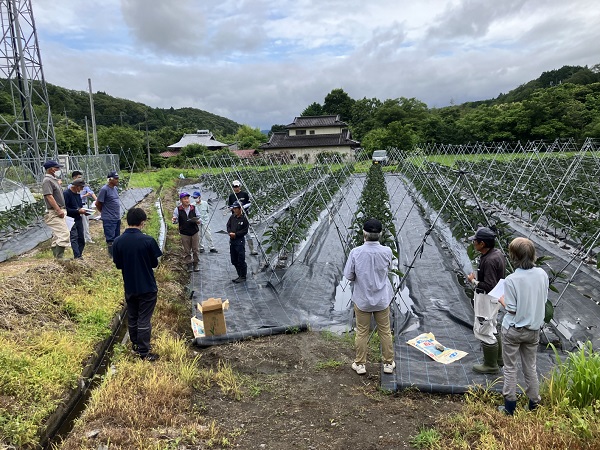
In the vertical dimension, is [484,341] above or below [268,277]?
above

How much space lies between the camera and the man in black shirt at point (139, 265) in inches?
167

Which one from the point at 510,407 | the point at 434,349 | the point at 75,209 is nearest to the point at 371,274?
the point at 434,349

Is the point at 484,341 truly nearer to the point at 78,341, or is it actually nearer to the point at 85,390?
the point at 85,390

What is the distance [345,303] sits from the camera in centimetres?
632

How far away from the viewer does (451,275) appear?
703 cm

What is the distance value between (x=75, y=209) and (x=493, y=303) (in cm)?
615

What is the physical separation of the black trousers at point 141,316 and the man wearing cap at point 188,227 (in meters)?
2.87

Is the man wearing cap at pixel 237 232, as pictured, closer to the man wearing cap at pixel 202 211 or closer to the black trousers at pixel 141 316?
the man wearing cap at pixel 202 211

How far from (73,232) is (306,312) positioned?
4156 mm

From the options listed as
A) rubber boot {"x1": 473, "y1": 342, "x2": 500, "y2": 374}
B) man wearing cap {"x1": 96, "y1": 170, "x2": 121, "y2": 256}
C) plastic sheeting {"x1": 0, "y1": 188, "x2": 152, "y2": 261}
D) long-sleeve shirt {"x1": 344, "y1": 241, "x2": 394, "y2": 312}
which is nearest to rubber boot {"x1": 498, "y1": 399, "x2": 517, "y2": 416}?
rubber boot {"x1": 473, "y1": 342, "x2": 500, "y2": 374}

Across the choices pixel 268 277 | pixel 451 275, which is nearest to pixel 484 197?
pixel 451 275

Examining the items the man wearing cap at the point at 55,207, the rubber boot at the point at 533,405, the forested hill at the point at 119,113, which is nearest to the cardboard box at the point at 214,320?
the man wearing cap at the point at 55,207

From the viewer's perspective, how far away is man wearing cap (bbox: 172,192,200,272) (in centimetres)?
716

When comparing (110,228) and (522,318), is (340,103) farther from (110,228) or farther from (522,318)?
(522,318)
